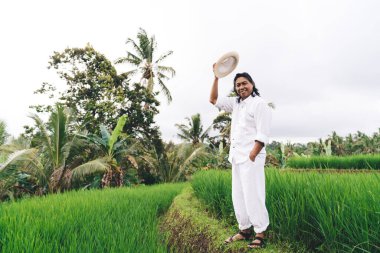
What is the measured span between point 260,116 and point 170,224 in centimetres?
278

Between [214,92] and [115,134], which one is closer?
[214,92]

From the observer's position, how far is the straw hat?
3.08 metres

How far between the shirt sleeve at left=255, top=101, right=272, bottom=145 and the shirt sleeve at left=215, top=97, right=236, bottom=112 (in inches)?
16.2

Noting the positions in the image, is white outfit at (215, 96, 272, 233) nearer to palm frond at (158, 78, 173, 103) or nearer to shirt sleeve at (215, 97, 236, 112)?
shirt sleeve at (215, 97, 236, 112)

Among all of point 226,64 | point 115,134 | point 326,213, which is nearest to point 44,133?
→ point 115,134

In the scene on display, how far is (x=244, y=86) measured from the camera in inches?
115

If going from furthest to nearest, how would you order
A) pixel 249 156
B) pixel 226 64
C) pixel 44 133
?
1. pixel 44 133
2. pixel 226 64
3. pixel 249 156

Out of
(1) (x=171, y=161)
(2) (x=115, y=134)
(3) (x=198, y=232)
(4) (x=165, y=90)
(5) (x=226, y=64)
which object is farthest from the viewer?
(4) (x=165, y=90)

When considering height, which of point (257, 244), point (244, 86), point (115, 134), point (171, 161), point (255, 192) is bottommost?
point (257, 244)

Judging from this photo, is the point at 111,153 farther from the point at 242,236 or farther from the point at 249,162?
the point at 249,162

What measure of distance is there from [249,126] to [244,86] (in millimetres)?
358

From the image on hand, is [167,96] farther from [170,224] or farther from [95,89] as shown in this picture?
[170,224]

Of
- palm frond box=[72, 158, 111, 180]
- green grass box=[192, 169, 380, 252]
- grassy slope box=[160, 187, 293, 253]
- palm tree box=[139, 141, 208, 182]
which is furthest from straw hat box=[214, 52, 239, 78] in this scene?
palm tree box=[139, 141, 208, 182]

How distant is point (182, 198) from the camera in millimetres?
5891
